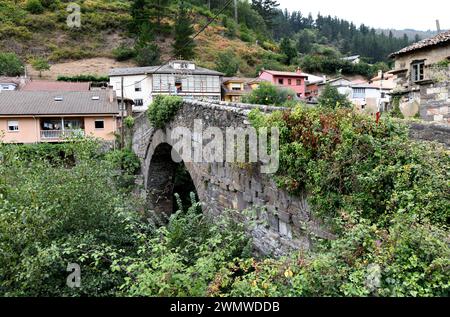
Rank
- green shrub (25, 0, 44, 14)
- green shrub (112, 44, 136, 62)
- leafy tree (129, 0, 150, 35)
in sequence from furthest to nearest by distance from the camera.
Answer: leafy tree (129, 0, 150, 35) → green shrub (25, 0, 44, 14) → green shrub (112, 44, 136, 62)

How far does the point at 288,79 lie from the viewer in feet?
158

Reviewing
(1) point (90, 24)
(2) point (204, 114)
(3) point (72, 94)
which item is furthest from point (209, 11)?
(2) point (204, 114)

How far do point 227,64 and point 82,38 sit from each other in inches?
889

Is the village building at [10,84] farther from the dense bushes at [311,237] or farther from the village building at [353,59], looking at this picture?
the village building at [353,59]

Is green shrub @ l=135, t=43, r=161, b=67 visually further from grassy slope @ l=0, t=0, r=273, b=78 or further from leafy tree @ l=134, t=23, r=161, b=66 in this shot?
grassy slope @ l=0, t=0, r=273, b=78

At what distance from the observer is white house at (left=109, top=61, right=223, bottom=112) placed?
37.8m

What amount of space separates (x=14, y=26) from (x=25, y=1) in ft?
26.1

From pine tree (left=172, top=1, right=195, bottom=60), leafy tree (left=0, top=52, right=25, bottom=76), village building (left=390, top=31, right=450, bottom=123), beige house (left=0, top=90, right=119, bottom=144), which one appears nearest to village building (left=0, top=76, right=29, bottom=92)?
beige house (left=0, top=90, right=119, bottom=144)

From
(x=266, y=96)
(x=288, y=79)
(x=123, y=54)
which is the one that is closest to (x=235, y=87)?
(x=288, y=79)

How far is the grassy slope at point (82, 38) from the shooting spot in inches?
1940

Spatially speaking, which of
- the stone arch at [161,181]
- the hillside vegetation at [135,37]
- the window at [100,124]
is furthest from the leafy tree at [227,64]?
the stone arch at [161,181]

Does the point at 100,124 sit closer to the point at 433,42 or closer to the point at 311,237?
the point at 433,42

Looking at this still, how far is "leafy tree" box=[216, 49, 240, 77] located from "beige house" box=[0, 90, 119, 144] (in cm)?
2332

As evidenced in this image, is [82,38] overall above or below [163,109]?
above
